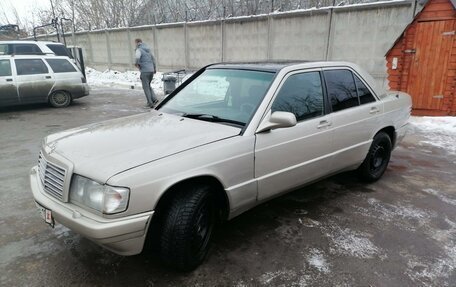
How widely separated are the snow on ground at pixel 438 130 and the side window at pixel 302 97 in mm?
3864

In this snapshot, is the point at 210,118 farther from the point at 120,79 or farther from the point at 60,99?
the point at 120,79

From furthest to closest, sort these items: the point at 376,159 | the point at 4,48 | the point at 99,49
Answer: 1. the point at 99,49
2. the point at 4,48
3. the point at 376,159

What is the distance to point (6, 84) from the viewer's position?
914 cm

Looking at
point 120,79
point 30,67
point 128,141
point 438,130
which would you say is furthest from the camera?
point 120,79

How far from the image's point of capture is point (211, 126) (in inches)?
117

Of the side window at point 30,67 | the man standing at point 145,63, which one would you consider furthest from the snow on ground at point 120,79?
the side window at point 30,67

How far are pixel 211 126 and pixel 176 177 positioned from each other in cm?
73

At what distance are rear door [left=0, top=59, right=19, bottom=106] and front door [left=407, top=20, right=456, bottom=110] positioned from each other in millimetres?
10561

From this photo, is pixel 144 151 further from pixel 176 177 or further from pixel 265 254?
pixel 265 254

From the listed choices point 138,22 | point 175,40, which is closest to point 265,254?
point 175,40

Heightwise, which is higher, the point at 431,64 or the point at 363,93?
the point at 431,64

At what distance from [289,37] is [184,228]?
10.0m

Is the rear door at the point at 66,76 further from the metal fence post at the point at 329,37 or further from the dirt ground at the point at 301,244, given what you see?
the metal fence post at the point at 329,37

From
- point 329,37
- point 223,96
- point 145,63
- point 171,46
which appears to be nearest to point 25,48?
point 145,63
